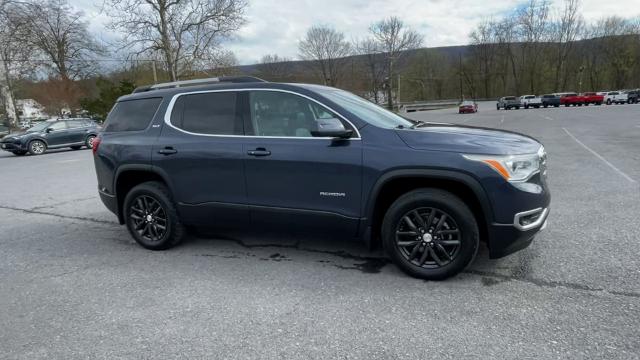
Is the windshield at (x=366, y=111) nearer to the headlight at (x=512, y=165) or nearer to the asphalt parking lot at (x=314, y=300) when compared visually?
the headlight at (x=512, y=165)

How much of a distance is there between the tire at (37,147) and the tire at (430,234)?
20.7m

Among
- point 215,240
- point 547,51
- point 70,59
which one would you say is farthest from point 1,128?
point 547,51

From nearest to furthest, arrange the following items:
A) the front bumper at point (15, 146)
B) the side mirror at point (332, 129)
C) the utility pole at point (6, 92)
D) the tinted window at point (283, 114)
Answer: the side mirror at point (332, 129) → the tinted window at point (283, 114) → the front bumper at point (15, 146) → the utility pole at point (6, 92)

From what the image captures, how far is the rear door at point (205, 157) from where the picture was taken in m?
4.02

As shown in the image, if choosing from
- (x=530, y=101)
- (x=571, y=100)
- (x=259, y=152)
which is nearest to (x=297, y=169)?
(x=259, y=152)

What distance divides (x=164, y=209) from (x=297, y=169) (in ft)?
5.88

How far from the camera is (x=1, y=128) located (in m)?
32.0

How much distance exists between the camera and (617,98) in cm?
4878

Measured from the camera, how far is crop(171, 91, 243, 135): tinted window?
4.07 metres

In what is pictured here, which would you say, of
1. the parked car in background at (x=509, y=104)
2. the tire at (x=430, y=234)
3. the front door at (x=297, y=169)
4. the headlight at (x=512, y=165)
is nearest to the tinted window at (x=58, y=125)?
the front door at (x=297, y=169)

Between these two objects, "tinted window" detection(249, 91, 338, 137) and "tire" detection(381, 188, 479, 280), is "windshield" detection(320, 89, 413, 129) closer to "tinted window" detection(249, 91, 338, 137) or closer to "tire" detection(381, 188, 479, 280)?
"tinted window" detection(249, 91, 338, 137)

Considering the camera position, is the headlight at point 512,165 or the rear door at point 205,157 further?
the rear door at point 205,157

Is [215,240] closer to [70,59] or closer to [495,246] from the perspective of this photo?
[495,246]

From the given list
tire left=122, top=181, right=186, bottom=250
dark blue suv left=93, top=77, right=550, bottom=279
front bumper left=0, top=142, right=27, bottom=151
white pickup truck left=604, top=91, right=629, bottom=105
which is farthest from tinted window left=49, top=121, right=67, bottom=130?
white pickup truck left=604, top=91, right=629, bottom=105
